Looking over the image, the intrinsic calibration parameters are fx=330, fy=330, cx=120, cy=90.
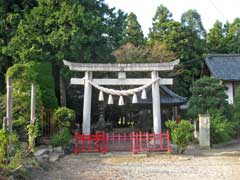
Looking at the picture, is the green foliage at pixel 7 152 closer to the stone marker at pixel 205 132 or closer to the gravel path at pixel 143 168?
the gravel path at pixel 143 168

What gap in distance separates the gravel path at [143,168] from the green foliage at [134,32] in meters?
19.7

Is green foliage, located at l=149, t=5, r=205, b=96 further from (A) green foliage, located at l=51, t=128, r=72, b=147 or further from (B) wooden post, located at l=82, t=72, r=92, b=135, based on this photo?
(A) green foliage, located at l=51, t=128, r=72, b=147

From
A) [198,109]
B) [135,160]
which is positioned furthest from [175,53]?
[135,160]

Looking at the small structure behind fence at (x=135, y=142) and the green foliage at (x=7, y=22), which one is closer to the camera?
the small structure behind fence at (x=135, y=142)

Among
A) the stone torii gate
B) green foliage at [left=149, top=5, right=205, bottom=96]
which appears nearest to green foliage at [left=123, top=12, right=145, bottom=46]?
green foliage at [left=149, top=5, right=205, bottom=96]

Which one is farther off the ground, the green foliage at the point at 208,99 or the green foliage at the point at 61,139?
the green foliage at the point at 208,99

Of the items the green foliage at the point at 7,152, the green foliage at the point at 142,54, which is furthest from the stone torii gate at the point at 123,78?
the green foliage at the point at 142,54

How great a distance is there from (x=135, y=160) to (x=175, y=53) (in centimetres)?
2089

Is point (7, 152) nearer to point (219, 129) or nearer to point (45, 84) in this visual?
point (45, 84)

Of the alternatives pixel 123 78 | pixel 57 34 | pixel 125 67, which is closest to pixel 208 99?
pixel 123 78

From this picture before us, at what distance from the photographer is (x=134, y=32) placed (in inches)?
1374

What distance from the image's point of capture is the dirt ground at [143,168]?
9388 mm

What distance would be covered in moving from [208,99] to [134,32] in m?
16.6

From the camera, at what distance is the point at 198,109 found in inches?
802
